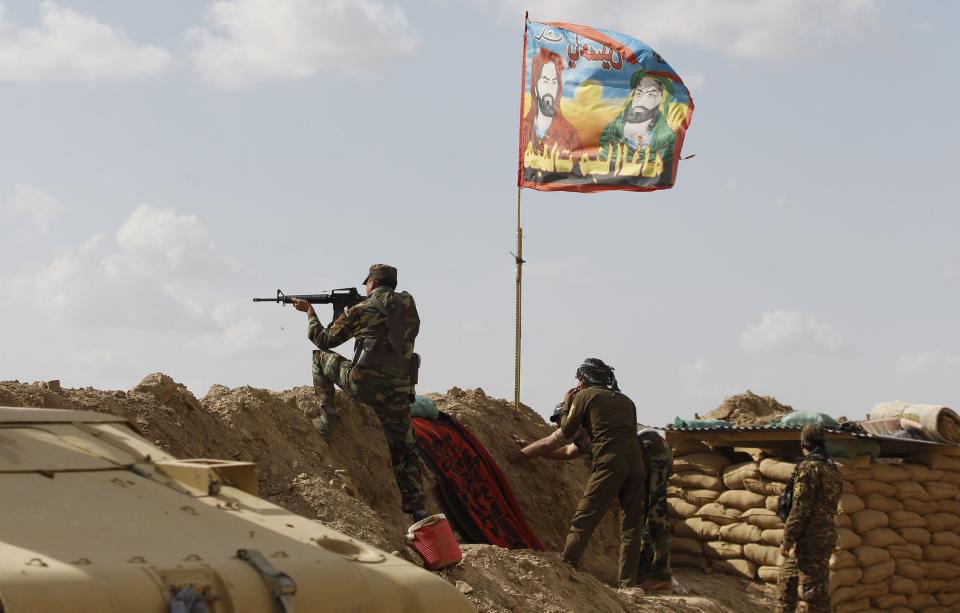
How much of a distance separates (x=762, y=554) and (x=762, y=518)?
1.05 feet

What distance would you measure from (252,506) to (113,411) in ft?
12.0

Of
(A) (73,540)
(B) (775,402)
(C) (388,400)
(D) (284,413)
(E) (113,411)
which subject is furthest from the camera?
(B) (775,402)

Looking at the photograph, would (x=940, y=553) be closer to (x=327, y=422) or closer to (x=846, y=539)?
(x=846, y=539)

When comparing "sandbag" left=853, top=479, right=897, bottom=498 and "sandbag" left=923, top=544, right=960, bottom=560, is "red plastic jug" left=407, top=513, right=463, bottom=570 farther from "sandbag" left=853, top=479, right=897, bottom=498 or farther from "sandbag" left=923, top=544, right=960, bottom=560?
"sandbag" left=923, top=544, right=960, bottom=560

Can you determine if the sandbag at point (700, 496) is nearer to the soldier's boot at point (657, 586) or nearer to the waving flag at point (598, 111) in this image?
the soldier's boot at point (657, 586)

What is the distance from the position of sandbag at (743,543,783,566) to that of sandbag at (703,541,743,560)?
82 millimetres

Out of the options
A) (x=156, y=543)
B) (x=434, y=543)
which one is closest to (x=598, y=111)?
(x=434, y=543)

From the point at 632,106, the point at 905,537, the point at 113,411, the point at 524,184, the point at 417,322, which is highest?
the point at 632,106

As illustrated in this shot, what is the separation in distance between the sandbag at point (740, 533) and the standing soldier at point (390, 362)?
3685 mm

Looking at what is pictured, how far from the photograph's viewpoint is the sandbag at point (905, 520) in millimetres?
11750

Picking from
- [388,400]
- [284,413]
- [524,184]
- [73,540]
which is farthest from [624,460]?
[73,540]

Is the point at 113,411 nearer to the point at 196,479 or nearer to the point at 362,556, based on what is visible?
the point at 196,479

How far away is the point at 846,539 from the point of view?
11.1 metres

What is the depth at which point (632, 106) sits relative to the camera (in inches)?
570
